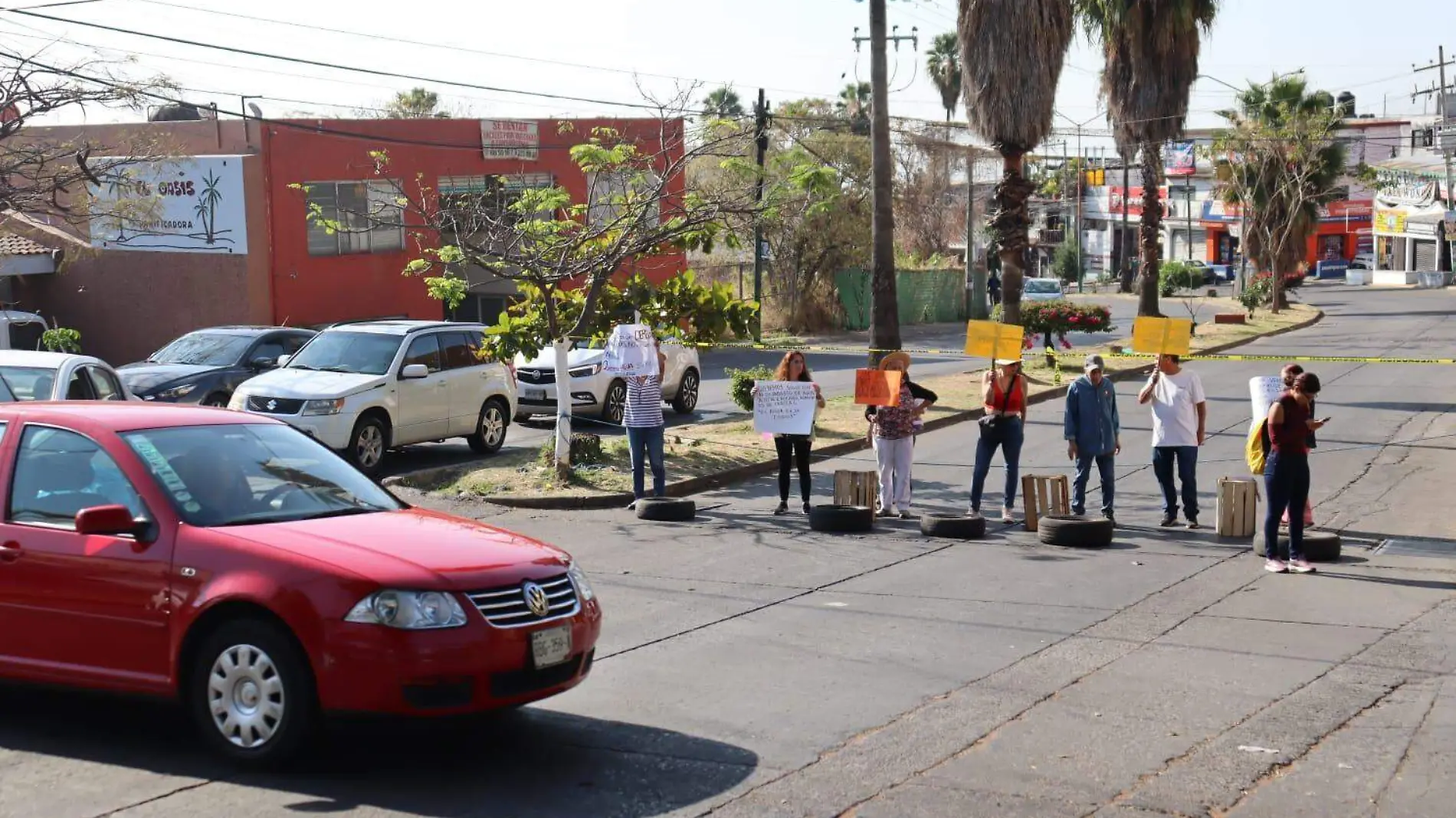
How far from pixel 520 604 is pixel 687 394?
18.1 meters

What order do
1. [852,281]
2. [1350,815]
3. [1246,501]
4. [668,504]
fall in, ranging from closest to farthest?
[1350,815] → [1246,501] → [668,504] → [852,281]

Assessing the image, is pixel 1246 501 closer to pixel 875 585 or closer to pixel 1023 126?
pixel 875 585

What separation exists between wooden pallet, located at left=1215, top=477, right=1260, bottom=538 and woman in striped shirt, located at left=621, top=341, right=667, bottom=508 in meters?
5.53

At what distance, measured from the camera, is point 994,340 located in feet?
50.4

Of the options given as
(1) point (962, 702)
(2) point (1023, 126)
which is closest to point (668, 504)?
(1) point (962, 702)

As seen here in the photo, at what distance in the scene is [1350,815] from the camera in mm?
6051

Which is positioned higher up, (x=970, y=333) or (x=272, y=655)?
(x=970, y=333)

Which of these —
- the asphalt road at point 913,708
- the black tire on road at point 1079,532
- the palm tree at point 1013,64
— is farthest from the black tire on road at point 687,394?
the black tire on road at point 1079,532

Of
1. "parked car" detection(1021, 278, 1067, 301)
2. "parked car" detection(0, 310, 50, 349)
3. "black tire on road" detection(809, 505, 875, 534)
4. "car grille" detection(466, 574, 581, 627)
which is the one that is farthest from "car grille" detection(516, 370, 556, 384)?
"parked car" detection(1021, 278, 1067, 301)

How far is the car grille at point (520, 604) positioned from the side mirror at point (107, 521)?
1.57 meters

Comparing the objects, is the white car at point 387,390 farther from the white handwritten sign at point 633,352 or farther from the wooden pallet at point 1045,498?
the wooden pallet at point 1045,498

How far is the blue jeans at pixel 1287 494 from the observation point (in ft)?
37.8

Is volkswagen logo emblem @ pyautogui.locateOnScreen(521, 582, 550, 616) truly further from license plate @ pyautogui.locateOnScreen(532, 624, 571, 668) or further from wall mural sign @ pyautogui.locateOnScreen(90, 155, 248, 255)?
wall mural sign @ pyautogui.locateOnScreen(90, 155, 248, 255)

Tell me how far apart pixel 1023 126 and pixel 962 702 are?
70.9 ft
